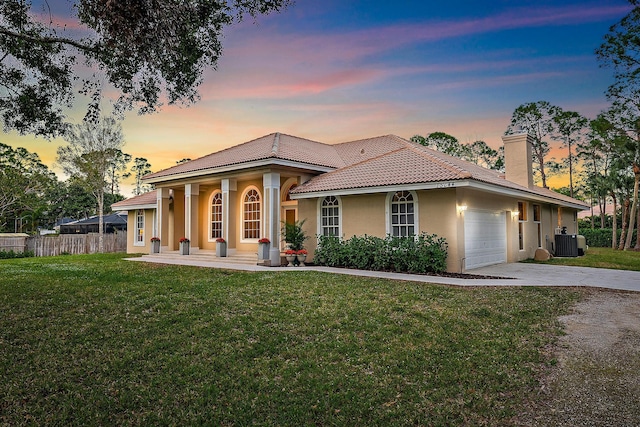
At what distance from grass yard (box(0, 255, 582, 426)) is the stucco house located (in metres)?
4.00

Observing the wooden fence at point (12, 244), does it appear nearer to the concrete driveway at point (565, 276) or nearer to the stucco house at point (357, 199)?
the stucco house at point (357, 199)

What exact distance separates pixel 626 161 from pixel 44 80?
33994 mm

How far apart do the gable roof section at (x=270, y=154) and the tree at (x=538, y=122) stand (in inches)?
934

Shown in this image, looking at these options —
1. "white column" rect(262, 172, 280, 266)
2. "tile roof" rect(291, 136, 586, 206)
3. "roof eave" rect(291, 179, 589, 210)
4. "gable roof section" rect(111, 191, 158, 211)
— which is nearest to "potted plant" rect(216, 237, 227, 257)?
"white column" rect(262, 172, 280, 266)

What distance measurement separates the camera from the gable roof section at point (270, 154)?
16.0 metres

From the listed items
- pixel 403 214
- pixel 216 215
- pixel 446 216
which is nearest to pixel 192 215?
pixel 216 215

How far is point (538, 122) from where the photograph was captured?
36250mm

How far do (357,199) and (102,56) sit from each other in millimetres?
8440

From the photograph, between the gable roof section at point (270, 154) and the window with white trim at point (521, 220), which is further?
the window with white trim at point (521, 220)

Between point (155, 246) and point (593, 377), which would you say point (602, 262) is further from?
point (155, 246)

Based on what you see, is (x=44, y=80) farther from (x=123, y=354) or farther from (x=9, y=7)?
(x=123, y=354)

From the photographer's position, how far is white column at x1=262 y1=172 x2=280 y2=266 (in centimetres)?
1502

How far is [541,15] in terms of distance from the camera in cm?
1220

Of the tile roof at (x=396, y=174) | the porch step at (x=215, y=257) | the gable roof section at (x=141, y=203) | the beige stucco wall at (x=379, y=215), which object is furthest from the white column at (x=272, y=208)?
the gable roof section at (x=141, y=203)
